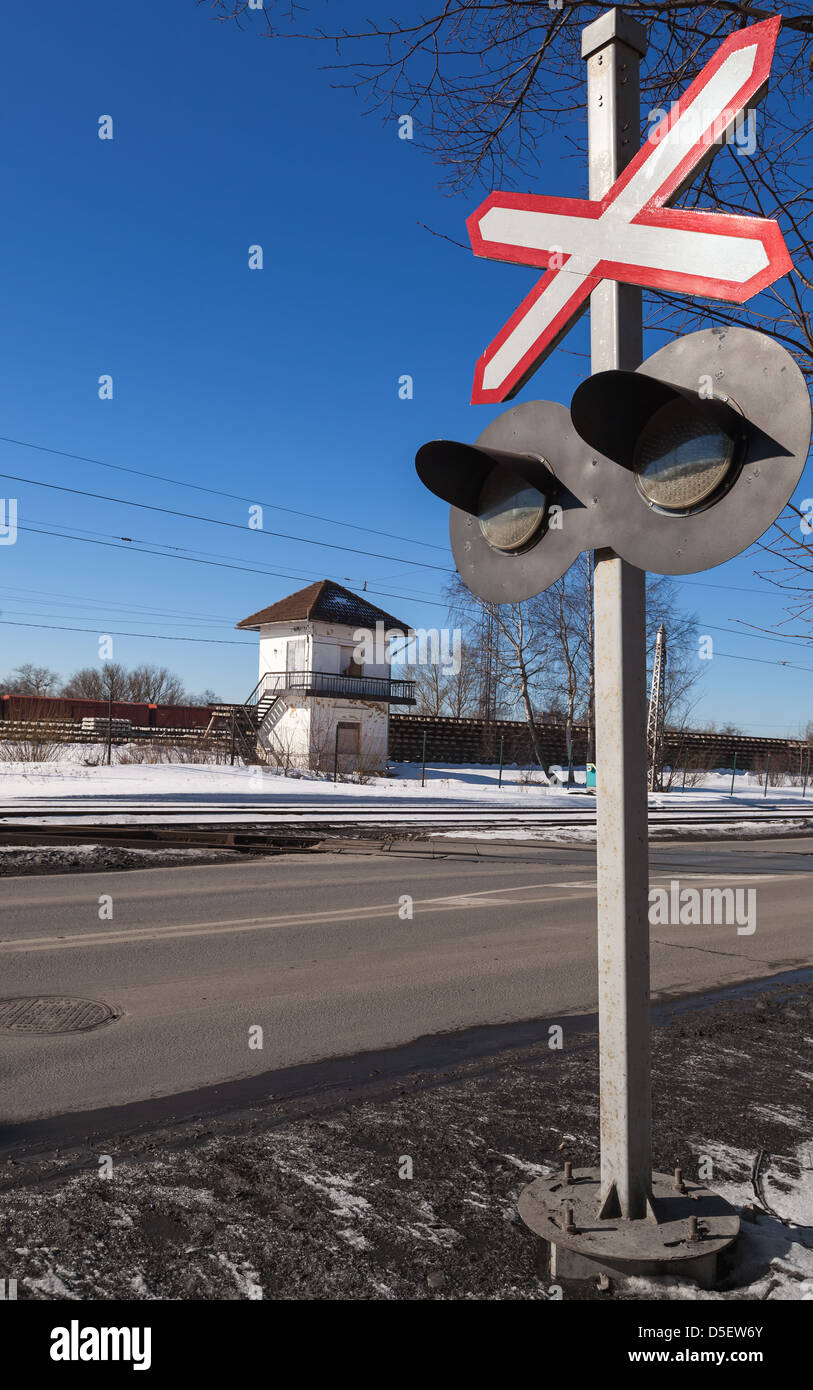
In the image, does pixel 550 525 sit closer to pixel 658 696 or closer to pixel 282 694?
pixel 658 696

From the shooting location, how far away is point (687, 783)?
49.9m

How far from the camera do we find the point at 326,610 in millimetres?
45719

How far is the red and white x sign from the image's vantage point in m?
2.26

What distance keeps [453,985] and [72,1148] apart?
3.37 metres

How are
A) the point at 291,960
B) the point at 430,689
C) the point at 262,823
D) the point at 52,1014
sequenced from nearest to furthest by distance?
the point at 52,1014
the point at 291,960
the point at 262,823
the point at 430,689

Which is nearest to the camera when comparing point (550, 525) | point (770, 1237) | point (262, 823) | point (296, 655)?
point (550, 525)

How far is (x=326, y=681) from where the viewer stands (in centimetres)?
4356

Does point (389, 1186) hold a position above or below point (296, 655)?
below

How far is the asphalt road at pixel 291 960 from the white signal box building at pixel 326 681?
2984cm

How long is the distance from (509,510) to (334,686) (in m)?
41.2

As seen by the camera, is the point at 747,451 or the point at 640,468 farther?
the point at 640,468

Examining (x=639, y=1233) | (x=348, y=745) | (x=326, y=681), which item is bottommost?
(x=639, y=1233)

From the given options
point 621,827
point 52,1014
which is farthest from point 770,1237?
point 52,1014

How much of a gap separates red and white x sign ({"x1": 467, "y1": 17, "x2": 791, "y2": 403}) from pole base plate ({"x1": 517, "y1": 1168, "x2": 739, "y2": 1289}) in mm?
2376
